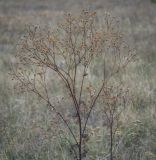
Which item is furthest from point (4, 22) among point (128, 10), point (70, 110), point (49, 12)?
point (70, 110)

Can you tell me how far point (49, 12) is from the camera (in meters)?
17.9

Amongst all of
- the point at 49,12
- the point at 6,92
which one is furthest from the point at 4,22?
the point at 6,92

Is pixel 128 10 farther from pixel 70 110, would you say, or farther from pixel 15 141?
pixel 15 141

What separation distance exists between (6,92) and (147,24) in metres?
7.75

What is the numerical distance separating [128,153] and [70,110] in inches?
72.7

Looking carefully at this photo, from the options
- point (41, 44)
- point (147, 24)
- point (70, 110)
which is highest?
point (147, 24)

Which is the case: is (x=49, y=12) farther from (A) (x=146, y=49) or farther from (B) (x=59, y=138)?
(B) (x=59, y=138)

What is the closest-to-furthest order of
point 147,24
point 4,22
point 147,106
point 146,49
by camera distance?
point 147,106
point 146,49
point 147,24
point 4,22

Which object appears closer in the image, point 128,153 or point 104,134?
point 128,153

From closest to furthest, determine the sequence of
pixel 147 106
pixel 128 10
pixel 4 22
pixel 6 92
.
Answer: pixel 147 106
pixel 6 92
pixel 4 22
pixel 128 10

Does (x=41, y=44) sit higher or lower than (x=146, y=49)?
lower

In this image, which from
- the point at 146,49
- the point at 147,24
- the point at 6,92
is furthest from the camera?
the point at 147,24

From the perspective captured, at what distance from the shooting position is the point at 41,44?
4148 mm

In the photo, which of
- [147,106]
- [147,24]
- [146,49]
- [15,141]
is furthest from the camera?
[147,24]
